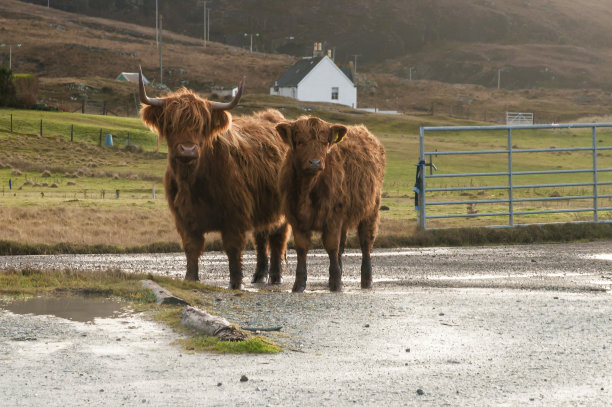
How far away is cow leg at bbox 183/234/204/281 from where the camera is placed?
12.1m

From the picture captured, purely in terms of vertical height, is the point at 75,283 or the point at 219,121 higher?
the point at 219,121

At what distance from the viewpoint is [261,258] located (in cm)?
1381

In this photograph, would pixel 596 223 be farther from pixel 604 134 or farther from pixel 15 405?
pixel 604 134

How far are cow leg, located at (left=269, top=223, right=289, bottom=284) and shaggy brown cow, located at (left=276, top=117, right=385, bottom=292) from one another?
1.04m

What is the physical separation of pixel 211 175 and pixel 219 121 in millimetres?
669

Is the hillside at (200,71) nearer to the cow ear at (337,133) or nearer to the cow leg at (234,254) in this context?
the cow leg at (234,254)

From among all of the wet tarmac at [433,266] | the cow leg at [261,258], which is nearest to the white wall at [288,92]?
the wet tarmac at [433,266]

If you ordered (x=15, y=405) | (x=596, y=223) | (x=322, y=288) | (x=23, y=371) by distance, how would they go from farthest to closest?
1. (x=596, y=223)
2. (x=322, y=288)
3. (x=23, y=371)
4. (x=15, y=405)

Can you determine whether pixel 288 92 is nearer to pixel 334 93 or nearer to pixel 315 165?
pixel 334 93

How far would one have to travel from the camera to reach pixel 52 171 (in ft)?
120

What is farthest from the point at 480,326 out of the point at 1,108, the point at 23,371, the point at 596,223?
the point at 1,108

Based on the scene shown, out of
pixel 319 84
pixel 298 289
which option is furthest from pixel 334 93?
pixel 298 289

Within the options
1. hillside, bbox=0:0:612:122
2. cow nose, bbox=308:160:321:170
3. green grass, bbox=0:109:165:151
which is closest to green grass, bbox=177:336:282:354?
cow nose, bbox=308:160:321:170

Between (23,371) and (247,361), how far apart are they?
1600 mm
